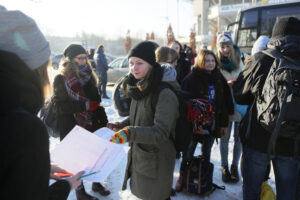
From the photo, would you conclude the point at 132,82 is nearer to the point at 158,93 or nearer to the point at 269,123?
the point at 158,93

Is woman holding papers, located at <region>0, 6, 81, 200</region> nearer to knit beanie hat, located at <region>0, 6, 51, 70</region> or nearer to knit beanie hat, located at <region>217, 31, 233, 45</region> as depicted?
knit beanie hat, located at <region>0, 6, 51, 70</region>

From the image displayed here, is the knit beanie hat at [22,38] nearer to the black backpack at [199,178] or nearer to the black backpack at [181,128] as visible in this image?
the black backpack at [181,128]

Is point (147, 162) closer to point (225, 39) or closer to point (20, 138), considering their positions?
point (20, 138)

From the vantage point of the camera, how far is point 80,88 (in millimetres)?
2359

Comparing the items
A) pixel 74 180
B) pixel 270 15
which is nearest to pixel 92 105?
pixel 74 180

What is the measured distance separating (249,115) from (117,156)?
1.18m

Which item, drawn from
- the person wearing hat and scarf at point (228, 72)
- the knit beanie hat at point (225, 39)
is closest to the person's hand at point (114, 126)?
the person wearing hat and scarf at point (228, 72)

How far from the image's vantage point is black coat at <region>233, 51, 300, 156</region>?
161 cm

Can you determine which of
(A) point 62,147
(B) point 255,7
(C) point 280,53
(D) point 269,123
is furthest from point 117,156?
(B) point 255,7

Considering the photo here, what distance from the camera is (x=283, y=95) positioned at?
4.67ft

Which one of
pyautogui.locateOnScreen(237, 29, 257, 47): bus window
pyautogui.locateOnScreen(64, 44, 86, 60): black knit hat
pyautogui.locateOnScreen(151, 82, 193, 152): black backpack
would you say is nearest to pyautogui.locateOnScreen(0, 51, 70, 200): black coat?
pyautogui.locateOnScreen(151, 82, 193, 152): black backpack

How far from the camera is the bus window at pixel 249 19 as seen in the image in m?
7.76

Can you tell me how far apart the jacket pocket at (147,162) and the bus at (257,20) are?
23.9ft

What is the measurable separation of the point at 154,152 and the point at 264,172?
3.18 feet
